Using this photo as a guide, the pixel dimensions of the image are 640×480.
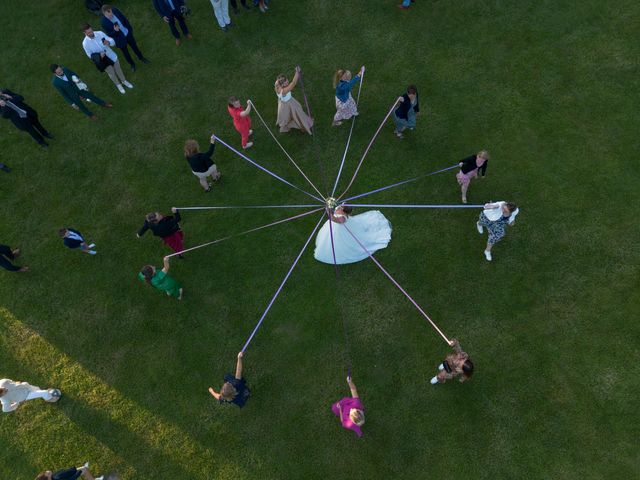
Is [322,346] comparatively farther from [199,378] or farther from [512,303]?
[512,303]

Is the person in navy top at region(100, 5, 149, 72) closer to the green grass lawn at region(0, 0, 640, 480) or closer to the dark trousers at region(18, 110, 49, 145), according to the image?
the green grass lawn at region(0, 0, 640, 480)

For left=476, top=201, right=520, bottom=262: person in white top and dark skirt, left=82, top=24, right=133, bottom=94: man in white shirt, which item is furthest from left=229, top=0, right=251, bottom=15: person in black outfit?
left=476, top=201, right=520, bottom=262: person in white top and dark skirt

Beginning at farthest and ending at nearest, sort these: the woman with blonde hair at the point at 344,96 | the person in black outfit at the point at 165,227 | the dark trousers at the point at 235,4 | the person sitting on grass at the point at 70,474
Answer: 1. the dark trousers at the point at 235,4
2. the woman with blonde hair at the point at 344,96
3. the person in black outfit at the point at 165,227
4. the person sitting on grass at the point at 70,474

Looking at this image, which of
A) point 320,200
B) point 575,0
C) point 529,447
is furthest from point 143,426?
point 575,0

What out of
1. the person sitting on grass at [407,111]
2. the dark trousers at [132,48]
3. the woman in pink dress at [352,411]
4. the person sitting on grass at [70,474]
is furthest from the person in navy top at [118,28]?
the woman in pink dress at [352,411]

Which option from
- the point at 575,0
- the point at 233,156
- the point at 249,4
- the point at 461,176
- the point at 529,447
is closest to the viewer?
the point at 529,447

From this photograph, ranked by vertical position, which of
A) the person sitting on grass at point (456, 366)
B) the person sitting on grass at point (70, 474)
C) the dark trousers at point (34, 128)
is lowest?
the person sitting on grass at point (456, 366)

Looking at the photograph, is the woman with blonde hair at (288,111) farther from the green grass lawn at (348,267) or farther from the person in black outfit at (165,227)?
the person in black outfit at (165,227)

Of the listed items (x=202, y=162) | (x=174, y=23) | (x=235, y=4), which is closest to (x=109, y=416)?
(x=202, y=162)
